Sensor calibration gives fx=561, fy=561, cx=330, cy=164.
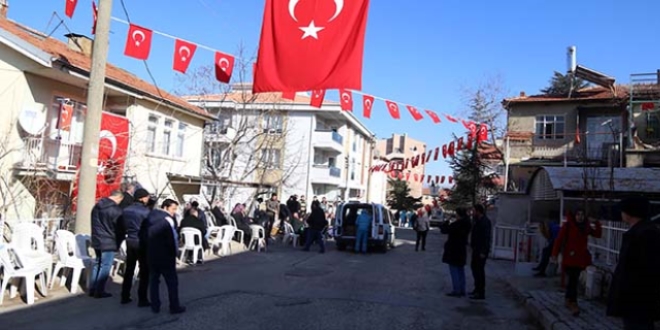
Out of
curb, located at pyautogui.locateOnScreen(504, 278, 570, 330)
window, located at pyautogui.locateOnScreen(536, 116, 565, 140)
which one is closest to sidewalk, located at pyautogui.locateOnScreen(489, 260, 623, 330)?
curb, located at pyautogui.locateOnScreen(504, 278, 570, 330)

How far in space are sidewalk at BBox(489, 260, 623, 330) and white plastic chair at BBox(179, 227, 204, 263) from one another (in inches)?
292

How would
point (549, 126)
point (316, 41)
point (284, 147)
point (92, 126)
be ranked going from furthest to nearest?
point (284, 147)
point (549, 126)
point (92, 126)
point (316, 41)

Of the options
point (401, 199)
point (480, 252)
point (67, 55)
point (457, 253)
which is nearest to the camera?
point (480, 252)

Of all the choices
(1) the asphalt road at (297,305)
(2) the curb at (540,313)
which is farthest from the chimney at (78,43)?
(2) the curb at (540,313)

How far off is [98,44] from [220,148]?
20.5 meters

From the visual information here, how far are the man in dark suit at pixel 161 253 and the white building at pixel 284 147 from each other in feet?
56.2

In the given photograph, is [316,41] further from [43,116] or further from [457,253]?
[43,116]

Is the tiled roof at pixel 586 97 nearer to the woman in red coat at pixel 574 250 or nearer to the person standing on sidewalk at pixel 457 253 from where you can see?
the person standing on sidewalk at pixel 457 253

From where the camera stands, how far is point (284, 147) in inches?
1695

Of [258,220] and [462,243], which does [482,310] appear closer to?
[462,243]

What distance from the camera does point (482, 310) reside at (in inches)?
366

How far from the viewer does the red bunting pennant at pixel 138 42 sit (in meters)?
11.9

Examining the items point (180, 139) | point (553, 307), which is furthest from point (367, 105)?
point (180, 139)

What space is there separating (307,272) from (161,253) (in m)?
5.67
